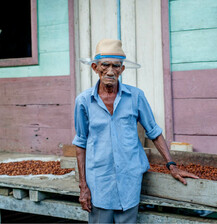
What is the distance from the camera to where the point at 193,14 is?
3.86 m

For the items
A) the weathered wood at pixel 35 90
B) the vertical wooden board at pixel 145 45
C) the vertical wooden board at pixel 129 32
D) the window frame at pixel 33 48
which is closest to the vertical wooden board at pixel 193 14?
the vertical wooden board at pixel 145 45

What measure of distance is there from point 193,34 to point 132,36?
33.9 inches

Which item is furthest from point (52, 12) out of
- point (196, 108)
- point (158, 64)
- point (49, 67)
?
point (196, 108)

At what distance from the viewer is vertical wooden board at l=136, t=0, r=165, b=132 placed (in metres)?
4.13

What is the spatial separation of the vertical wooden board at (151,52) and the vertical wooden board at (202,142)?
0.39 meters

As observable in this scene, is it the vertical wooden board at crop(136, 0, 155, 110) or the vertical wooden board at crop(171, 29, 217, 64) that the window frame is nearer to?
the vertical wooden board at crop(136, 0, 155, 110)

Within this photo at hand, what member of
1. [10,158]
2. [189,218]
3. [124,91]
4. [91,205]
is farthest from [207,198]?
[10,158]

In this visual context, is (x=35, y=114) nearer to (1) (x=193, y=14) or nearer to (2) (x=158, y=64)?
(2) (x=158, y=64)

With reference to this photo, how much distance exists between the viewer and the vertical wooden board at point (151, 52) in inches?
163

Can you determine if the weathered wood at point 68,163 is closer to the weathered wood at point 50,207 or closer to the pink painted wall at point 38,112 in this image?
the weathered wood at point 50,207

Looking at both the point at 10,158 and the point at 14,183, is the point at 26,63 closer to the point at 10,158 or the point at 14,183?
the point at 10,158

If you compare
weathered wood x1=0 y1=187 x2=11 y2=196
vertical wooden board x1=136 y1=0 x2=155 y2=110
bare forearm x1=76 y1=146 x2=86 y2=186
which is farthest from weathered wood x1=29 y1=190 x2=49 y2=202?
vertical wooden board x1=136 y1=0 x2=155 y2=110

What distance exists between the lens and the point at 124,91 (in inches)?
94.2

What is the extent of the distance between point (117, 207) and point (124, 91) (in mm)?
873
